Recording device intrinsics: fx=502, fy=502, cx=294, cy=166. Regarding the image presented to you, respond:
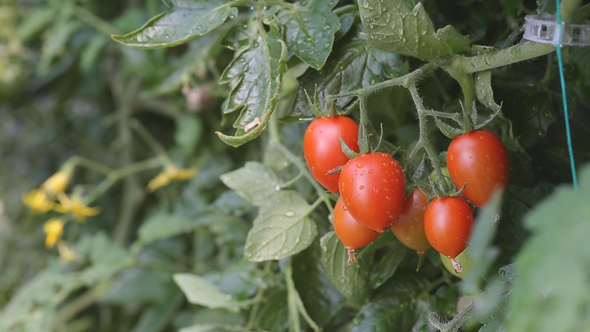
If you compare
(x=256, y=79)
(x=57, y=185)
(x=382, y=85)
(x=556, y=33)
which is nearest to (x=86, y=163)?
(x=57, y=185)

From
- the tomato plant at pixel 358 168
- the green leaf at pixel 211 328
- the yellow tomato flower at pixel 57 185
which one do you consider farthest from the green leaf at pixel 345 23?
the yellow tomato flower at pixel 57 185

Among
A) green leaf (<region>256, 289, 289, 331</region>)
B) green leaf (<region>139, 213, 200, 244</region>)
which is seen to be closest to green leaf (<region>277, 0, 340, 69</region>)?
green leaf (<region>256, 289, 289, 331</region>)

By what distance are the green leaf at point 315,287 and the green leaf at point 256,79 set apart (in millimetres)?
228

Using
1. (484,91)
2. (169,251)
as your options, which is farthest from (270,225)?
(169,251)

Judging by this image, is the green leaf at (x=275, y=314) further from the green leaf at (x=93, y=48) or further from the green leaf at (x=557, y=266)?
the green leaf at (x=93, y=48)

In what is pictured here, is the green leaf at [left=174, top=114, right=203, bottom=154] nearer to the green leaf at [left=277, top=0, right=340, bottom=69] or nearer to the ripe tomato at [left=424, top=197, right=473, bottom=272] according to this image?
the green leaf at [left=277, top=0, right=340, bottom=69]

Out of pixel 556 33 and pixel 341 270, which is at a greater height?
pixel 556 33

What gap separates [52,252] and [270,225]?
1.10 metres

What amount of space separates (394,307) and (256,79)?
0.29m

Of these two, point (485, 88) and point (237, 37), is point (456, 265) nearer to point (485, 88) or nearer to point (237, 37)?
point (485, 88)

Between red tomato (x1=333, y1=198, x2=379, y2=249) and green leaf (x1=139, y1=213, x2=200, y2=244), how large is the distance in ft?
1.84

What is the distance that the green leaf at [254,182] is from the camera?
2.13 feet

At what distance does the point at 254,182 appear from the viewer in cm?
66

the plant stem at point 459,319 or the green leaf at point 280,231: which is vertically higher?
the plant stem at point 459,319
